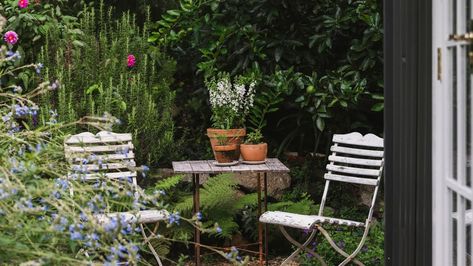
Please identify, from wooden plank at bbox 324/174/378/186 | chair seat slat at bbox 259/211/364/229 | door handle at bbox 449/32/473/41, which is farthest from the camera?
wooden plank at bbox 324/174/378/186

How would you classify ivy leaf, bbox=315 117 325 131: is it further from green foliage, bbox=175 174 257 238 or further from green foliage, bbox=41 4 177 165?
green foliage, bbox=41 4 177 165

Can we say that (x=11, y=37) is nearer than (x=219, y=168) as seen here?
No

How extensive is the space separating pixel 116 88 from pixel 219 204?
1139mm

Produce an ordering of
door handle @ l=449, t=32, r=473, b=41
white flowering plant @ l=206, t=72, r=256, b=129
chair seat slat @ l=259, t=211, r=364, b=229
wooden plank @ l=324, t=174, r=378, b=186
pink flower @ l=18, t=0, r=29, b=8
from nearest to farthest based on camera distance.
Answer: door handle @ l=449, t=32, r=473, b=41, chair seat slat @ l=259, t=211, r=364, b=229, wooden plank @ l=324, t=174, r=378, b=186, white flowering plant @ l=206, t=72, r=256, b=129, pink flower @ l=18, t=0, r=29, b=8

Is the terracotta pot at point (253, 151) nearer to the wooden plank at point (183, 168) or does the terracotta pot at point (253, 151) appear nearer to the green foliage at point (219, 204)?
the wooden plank at point (183, 168)

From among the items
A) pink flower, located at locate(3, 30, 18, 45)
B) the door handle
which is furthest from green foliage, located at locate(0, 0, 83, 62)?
the door handle

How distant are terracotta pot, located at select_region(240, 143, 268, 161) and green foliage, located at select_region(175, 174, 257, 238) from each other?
0.57m

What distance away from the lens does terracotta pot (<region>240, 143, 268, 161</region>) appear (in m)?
5.20

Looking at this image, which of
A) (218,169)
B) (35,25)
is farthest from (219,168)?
(35,25)

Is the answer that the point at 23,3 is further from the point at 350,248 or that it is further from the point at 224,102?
the point at 350,248

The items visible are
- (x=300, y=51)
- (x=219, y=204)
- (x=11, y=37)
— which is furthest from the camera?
(x=300, y=51)

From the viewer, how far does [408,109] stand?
3.28 meters

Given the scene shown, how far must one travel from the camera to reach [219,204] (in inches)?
226

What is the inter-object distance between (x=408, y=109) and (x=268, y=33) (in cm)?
331
